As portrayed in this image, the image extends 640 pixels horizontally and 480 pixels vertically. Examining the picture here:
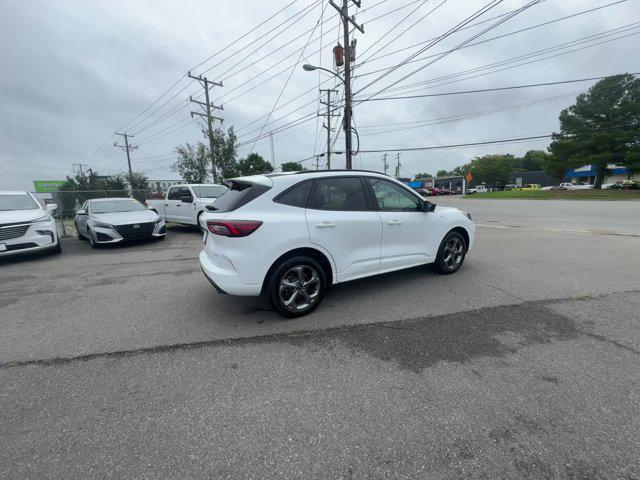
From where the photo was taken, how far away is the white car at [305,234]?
10.5 ft

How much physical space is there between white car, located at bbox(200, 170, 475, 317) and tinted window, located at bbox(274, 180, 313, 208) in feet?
0.04

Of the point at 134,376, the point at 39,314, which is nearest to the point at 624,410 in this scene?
the point at 134,376

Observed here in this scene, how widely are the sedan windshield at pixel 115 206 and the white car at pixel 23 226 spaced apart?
52.8 inches

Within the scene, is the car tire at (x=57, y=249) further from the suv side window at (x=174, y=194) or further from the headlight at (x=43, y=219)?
the suv side window at (x=174, y=194)

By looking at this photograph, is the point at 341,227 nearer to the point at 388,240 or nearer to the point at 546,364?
the point at 388,240

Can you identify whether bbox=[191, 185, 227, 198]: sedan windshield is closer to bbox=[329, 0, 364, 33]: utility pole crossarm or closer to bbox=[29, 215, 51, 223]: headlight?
bbox=[29, 215, 51, 223]: headlight

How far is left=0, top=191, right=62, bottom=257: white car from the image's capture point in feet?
21.0

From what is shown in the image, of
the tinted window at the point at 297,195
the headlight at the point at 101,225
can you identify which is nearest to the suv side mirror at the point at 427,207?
the tinted window at the point at 297,195

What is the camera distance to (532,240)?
7.90m

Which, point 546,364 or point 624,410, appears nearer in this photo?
point 624,410

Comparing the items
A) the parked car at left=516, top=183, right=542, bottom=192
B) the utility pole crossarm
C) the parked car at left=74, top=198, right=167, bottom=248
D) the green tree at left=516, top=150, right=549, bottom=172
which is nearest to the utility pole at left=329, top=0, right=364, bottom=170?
the utility pole crossarm

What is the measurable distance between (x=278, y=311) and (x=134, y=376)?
56.9 inches

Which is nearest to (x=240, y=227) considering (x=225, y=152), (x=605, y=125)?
(x=225, y=152)

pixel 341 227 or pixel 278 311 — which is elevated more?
pixel 341 227
